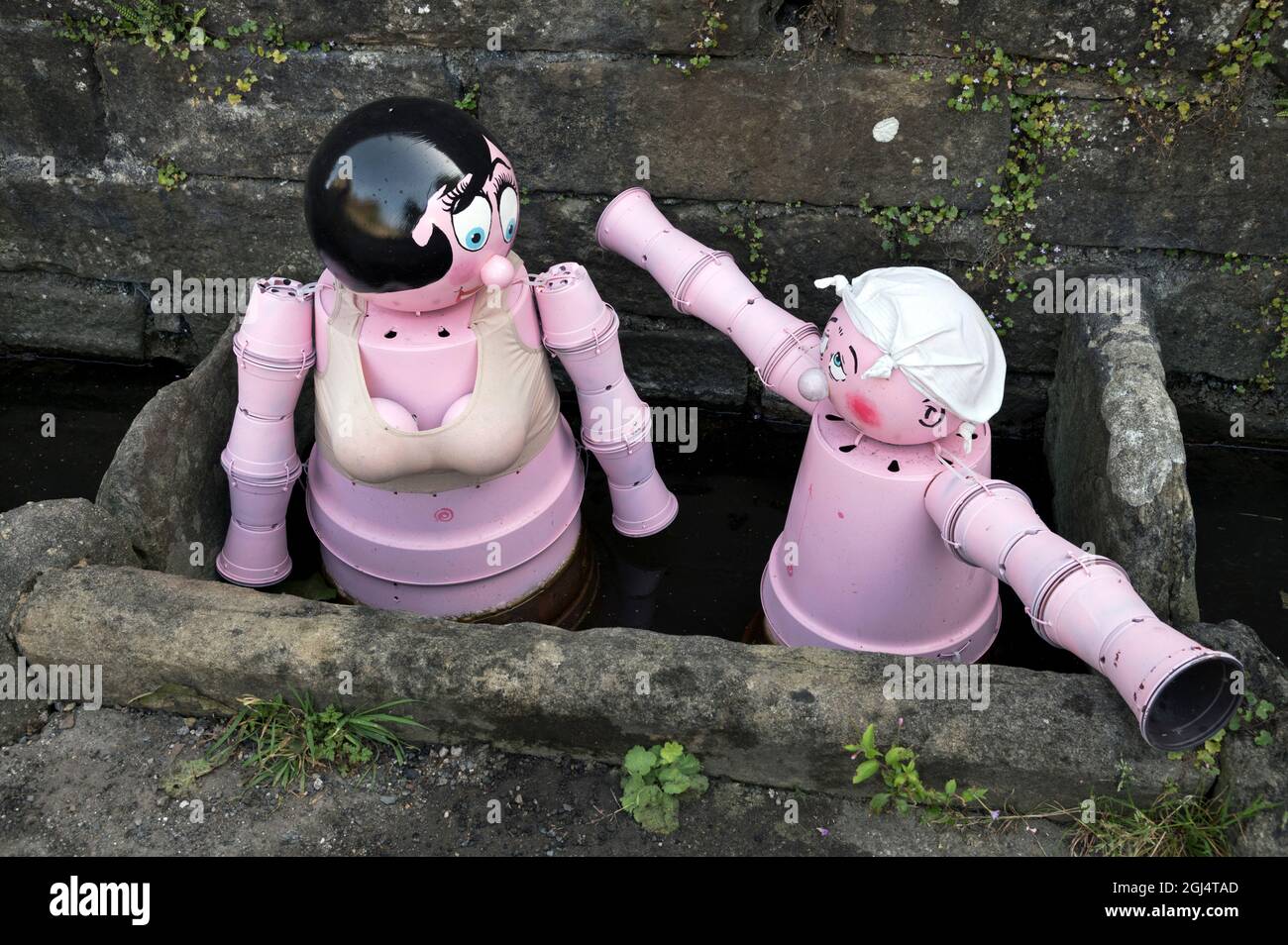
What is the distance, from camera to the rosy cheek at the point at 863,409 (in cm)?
279

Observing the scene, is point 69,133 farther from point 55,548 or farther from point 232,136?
point 55,548

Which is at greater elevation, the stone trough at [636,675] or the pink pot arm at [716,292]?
the pink pot arm at [716,292]

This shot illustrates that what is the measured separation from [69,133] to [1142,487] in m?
3.50

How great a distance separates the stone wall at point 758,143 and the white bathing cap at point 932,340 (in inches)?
37.4

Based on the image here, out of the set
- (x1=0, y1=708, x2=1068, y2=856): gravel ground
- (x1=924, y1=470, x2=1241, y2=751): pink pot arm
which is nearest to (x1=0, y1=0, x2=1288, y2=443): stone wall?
(x1=924, y1=470, x2=1241, y2=751): pink pot arm

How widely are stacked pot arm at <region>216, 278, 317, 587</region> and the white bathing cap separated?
1437 mm

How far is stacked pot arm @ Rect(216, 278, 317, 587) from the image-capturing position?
10.1 ft

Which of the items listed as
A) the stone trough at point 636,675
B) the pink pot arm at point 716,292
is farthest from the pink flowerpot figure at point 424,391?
the stone trough at point 636,675

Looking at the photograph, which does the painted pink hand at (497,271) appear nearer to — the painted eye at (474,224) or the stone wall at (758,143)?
the painted eye at (474,224)

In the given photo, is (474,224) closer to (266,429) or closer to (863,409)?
(266,429)

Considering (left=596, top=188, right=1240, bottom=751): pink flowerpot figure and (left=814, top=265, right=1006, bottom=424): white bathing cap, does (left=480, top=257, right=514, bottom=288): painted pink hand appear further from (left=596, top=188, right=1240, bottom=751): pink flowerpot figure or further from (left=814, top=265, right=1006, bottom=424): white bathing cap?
(left=814, top=265, right=1006, bottom=424): white bathing cap

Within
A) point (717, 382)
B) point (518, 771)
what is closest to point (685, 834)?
point (518, 771)

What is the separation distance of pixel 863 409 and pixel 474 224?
1016 millimetres

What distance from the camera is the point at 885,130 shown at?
3518 mm
